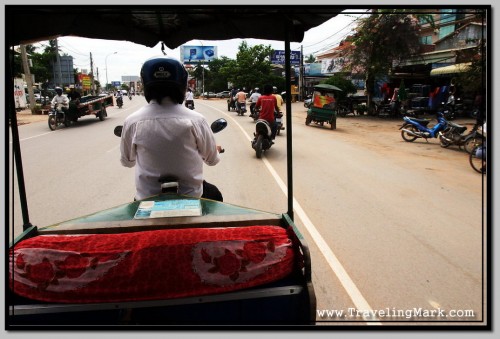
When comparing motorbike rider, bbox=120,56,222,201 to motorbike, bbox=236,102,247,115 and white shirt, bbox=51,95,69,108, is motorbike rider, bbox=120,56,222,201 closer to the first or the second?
white shirt, bbox=51,95,69,108

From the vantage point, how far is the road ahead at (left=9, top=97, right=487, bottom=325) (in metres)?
3.10

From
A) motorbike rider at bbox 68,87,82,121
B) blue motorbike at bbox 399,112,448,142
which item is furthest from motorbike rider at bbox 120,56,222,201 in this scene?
motorbike rider at bbox 68,87,82,121

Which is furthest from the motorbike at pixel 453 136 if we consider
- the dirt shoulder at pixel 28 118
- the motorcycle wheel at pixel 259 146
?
the dirt shoulder at pixel 28 118

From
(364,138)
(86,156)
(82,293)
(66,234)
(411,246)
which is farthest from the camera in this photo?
(364,138)

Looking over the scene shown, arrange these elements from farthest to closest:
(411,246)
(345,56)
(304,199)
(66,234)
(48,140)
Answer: (345,56)
(48,140)
(304,199)
(411,246)
(66,234)

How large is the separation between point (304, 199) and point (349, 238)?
1683 millimetres

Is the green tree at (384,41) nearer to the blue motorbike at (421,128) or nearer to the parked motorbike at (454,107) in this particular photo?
the parked motorbike at (454,107)

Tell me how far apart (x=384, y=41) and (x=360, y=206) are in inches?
710

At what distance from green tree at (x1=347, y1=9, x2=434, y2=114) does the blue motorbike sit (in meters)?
9.30

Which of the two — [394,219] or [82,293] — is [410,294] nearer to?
[394,219]

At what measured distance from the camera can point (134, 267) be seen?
5.85ft

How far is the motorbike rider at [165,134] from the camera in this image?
8.06ft

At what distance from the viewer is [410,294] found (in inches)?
123

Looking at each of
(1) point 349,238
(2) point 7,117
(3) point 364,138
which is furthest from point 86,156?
(3) point 364,138
